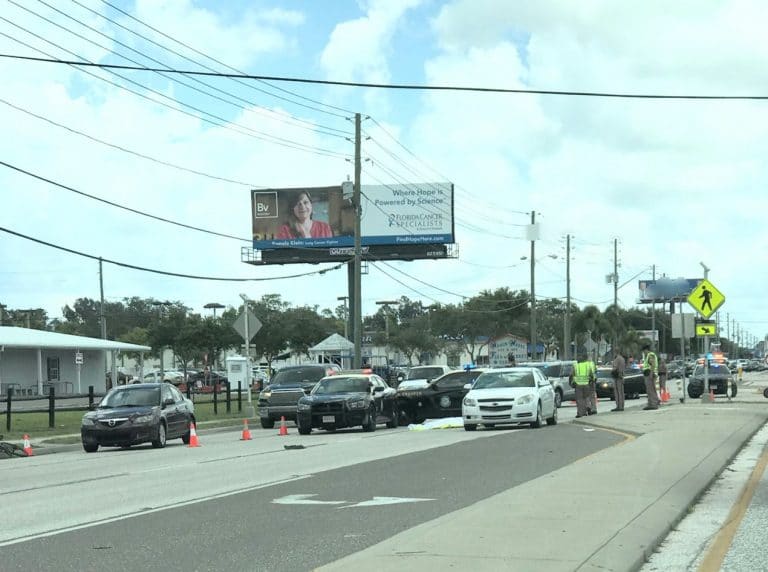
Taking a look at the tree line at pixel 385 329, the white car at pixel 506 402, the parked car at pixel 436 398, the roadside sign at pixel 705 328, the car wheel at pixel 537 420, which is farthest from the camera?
the tree line at pixel 385 329

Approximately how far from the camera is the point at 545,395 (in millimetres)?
26531

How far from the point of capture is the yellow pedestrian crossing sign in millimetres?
A: 32625

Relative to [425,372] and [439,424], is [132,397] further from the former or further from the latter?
[425,372]

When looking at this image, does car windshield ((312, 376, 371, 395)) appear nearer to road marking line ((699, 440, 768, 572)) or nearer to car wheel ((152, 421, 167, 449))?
car wheel ((152, 421, 167, 449))

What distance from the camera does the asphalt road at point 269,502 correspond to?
29.9 feet

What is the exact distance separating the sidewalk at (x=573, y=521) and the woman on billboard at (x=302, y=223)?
54.6 m

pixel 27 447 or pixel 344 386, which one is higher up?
pixel 344 386

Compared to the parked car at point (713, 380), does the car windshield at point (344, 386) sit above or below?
above

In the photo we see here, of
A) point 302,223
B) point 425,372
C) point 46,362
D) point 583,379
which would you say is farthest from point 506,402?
point 302,223

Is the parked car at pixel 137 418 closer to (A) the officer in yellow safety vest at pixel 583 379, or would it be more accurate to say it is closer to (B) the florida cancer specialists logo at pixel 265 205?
(A) the officer in yellow safety vest at pixel 583 379

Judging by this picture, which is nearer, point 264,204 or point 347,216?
point 347,216

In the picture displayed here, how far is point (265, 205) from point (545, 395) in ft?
157

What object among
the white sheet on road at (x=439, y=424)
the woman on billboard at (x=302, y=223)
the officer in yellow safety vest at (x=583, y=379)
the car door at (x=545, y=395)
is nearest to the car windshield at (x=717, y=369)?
the officer in yellow safety vest at (x=583, y=379)

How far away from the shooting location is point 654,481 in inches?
508
